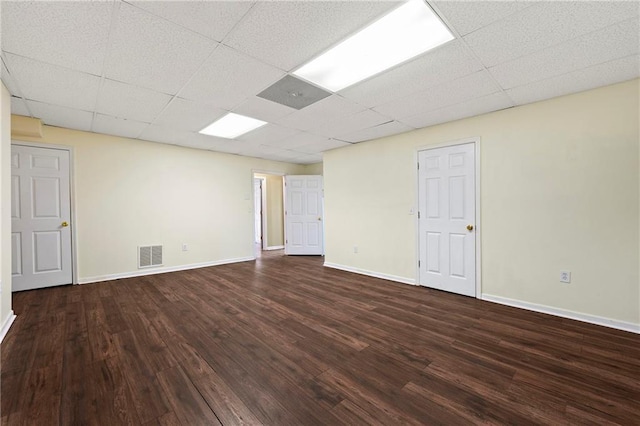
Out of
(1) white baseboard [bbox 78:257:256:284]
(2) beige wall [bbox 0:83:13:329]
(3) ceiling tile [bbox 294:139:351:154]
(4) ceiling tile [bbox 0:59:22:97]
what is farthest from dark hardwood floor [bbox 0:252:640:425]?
(3) ceiling tile [bbox 294:139:351:154]

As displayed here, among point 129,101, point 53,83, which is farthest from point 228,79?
point 53,83

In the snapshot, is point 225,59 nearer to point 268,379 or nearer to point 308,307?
point 268,379

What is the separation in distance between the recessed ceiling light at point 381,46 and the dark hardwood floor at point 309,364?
7.94ft

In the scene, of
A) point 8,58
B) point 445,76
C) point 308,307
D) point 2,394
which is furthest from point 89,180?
point 445,76

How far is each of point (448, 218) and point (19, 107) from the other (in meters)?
5.60

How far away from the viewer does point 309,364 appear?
1957 mm

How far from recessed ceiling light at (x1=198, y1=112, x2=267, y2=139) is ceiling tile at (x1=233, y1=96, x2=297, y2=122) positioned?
198 mm

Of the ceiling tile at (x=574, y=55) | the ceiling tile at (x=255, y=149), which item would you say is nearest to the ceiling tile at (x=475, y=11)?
the ceiling tile at (x=574, y=55)

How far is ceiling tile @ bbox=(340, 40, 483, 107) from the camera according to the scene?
2.07 metres

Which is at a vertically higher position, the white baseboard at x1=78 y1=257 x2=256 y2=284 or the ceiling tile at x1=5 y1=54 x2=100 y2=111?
the ceiling tile at x1=5 y1=54 x2=100 y2=111

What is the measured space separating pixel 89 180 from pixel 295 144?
3408 mm

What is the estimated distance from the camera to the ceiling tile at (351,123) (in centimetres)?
337

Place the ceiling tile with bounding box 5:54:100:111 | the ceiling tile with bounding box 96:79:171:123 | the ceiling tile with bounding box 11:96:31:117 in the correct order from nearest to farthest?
1. the ceiling tile with bounding box 5:54:100:111
2. the ceiling tile with bounding box 96:79:171:123
3. the ceiling tile with bounding box 11:96:31:117

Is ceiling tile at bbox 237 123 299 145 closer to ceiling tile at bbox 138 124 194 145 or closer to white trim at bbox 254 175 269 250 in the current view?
ceiling tile at bbox 138 124 194 145
